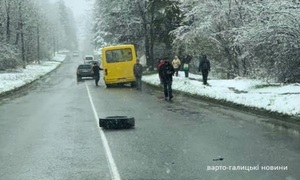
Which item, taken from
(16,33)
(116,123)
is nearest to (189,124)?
(116,123)

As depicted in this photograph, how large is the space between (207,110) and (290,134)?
217 inches

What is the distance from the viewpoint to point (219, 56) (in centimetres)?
3697

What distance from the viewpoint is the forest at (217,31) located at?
21.0 meters

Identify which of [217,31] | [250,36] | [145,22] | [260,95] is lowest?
[260,95]

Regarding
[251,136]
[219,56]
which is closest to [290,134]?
[251,136]

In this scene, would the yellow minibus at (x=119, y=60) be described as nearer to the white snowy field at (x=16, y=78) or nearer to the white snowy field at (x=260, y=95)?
the white snowy field at (x=260, y=95)

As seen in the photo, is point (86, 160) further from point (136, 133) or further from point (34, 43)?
point (34, 43)

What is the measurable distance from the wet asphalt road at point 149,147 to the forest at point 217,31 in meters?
6.54

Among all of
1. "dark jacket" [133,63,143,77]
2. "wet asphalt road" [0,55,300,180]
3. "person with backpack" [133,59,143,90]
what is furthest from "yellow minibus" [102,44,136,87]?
"wet asphalt road" [0,55,300,180]

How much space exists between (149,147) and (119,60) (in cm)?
2173

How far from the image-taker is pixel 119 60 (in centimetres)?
3100

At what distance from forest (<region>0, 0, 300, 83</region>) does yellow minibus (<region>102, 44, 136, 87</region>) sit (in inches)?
222

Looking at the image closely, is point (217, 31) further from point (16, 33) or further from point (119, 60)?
point (16, 33)

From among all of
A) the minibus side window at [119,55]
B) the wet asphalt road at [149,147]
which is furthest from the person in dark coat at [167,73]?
the minibus side window at [119,55]
